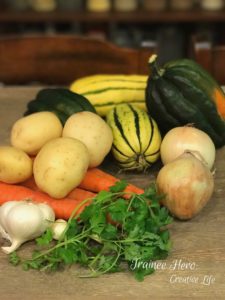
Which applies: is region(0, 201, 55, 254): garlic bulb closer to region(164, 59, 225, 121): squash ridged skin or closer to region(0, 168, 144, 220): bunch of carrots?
region(0, 168, 144, 220): bunch of carrots

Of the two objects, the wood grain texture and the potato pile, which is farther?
the wood grain texture

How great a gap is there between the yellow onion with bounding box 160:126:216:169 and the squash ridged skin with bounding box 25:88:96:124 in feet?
0.59

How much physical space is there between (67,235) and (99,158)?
0.20 m

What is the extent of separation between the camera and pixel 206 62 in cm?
144

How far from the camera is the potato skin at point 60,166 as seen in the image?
0.88 m

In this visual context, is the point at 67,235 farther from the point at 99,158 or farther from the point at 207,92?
the point at 207,92

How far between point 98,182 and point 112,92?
1.05 feet

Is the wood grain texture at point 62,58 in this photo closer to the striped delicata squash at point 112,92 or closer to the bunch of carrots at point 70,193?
the striped delicata squash at point 112,92

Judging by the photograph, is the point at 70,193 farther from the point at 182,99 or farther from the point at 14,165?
the point at 182,99

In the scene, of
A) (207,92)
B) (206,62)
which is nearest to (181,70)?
(207,92)

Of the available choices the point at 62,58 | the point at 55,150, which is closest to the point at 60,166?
the point at 55,150

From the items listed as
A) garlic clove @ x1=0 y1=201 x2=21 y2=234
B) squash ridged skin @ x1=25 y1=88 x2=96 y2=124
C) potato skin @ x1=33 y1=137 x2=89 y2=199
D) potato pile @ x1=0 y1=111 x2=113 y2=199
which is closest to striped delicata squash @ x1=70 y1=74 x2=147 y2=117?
squash ridged skin @ x1=25 y1=88 x2=96 y2=124

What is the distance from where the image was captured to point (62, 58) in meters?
1.54

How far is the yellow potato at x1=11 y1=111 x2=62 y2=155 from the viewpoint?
97 centimetres
